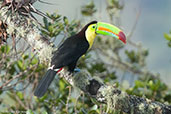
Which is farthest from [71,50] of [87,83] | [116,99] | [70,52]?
[116,99]

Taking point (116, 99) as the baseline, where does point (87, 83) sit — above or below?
above

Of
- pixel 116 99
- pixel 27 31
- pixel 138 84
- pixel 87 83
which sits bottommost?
pixel 138 84

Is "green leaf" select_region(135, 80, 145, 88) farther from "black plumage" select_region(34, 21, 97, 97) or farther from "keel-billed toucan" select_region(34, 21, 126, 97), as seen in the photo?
"black plumage" select_region(34, 21, 97, 97)

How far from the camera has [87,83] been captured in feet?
10.0

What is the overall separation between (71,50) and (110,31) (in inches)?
25.1

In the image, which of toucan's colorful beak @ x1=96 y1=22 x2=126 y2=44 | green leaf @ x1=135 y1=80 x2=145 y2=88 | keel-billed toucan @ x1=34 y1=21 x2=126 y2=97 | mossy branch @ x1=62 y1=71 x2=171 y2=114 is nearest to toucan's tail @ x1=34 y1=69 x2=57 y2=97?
keel-billed toucan @ x1=34 y1=21 x2=126 y2=97

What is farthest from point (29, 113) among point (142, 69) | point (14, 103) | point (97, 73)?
point (142, 69)

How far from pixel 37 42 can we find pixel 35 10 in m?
0.36

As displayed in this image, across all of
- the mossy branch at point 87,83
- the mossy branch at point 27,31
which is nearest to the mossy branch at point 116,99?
the mossy branch at point 87,83

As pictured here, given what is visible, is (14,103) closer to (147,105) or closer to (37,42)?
(37,42)

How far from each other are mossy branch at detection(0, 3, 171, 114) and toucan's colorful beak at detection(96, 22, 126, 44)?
33.7 inches

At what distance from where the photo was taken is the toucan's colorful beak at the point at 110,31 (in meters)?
3.90

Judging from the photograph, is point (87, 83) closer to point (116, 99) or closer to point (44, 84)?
point (116, 99)

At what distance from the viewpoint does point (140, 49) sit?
7887mm
